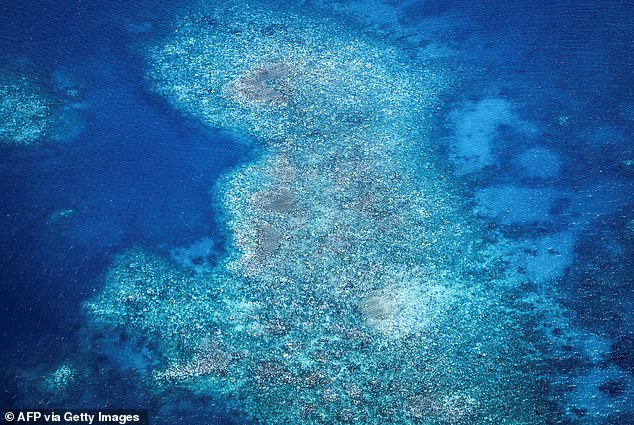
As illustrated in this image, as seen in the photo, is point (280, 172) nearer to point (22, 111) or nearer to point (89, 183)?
point (89, 183)

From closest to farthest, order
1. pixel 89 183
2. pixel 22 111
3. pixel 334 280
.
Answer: pixel 334 280 → pixel 89 183 → pixel 22 111

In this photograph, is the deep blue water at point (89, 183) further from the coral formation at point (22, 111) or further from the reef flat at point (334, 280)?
the reef flat at point (334, 280)

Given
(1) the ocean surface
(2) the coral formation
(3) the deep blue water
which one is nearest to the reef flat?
(1) the ocean surface

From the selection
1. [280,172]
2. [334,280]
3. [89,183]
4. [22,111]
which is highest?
[334,280]

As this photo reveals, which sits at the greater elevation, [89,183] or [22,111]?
[89,183]

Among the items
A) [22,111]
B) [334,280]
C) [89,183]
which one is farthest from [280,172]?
[22,111]

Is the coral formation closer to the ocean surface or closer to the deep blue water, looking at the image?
the ocean surface

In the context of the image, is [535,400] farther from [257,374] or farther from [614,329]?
[257,374]
